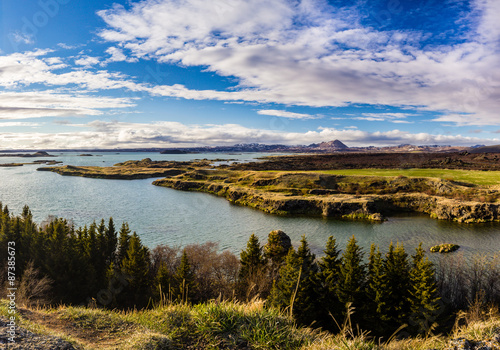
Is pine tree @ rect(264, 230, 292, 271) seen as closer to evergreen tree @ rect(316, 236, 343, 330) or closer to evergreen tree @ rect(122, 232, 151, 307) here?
evergreen tree @ rect(316, 236, 343, 330)

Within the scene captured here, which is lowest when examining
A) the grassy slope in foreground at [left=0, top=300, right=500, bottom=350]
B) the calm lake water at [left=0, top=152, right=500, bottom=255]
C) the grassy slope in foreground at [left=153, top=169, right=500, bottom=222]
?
the calm lake water at [left=0, top=152, right=500, bottom=255]

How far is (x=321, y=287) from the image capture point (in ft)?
98.9

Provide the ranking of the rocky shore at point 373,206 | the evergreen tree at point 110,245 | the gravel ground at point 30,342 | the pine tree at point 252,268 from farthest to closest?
1. the rocky shore at point 373,206
2. the evergreen tree at point 110,245
3. the pine tree at point 252,268
4. the gravel ground at point 30,342

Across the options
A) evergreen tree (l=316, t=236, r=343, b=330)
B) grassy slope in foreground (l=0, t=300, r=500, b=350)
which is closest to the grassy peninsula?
evergreen tree (l=316, t=236, r=343, b=330)

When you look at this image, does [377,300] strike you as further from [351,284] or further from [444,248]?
[444,248]

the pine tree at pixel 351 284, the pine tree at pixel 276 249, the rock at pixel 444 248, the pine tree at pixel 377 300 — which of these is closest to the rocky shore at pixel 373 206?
the rock at pixel 444 248

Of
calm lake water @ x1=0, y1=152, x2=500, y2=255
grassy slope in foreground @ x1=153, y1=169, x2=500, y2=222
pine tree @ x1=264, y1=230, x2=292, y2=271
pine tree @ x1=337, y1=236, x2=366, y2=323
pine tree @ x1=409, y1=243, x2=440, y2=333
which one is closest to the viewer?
pine tree @ x1=409, y1=243, x2=440, y2=333

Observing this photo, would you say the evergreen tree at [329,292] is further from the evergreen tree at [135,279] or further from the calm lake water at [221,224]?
the evergreen tree at [135,279]

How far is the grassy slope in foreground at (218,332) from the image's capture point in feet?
21.8

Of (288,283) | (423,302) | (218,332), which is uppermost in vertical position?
(218,332)

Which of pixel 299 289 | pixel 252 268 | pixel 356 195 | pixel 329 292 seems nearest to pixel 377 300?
pixel 329 292

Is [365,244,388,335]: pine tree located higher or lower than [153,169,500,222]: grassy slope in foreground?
lower

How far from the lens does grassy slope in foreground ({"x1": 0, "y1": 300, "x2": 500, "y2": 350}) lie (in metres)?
6.65

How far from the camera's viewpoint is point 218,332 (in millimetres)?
7305
